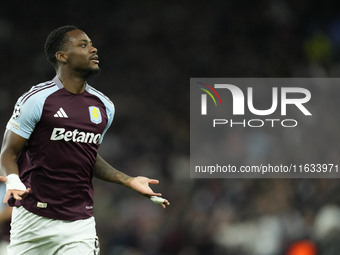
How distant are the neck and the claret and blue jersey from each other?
0.24ft

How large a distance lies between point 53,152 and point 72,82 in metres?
0.53

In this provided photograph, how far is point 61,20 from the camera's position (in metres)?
11.5

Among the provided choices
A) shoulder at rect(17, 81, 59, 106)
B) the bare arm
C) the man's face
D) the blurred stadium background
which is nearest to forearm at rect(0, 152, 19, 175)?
the bare arm

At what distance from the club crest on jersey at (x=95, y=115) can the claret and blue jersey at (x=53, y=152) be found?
63 mm

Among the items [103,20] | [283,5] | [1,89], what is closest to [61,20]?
[103,20]

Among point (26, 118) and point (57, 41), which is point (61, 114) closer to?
point (26, 118)

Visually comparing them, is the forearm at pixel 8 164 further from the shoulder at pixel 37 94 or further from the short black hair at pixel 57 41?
the short black hair at pixel 57 41

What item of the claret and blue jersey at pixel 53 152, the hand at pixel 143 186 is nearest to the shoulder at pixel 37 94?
the claret and blue jersey at pixel 53 152

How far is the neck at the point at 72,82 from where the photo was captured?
3.62m

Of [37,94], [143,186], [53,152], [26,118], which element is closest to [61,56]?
[37,94]

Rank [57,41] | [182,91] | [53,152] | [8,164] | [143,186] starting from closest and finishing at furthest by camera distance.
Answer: [8,164]
[53,152]
[143,186]
[57,41]
[182,91]

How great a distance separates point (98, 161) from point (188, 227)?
5.02m

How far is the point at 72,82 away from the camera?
3635mm

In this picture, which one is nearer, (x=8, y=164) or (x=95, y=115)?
(x=8, y=164)
